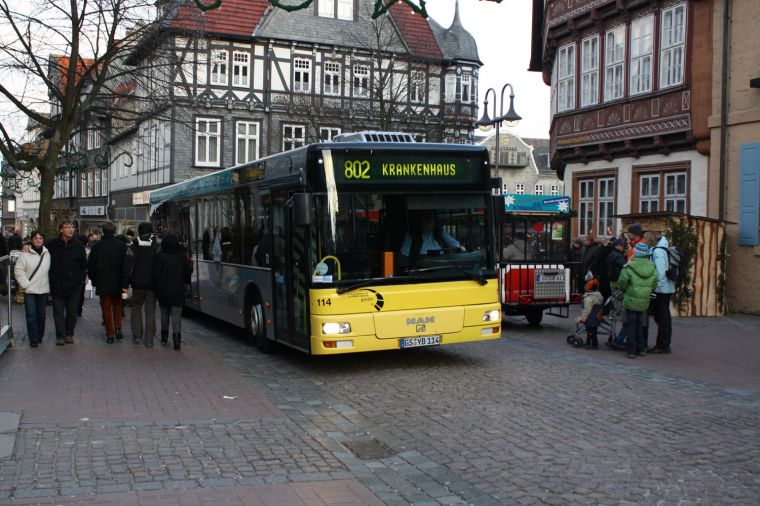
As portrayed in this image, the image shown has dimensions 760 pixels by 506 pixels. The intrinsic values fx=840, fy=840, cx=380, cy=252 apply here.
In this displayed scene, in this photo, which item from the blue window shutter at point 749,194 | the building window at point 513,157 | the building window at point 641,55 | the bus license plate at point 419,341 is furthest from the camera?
the building window at point 513,157

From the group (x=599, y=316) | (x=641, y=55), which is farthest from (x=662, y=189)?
(x=599, y=316)

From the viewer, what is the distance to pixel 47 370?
34.0ft

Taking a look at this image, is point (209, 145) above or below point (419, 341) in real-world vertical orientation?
above

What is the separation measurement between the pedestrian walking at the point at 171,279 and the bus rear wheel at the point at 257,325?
1030 millimetres

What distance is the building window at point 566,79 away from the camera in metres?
25.6

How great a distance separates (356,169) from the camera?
33.5 feet

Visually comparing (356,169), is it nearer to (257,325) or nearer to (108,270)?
(257,325)

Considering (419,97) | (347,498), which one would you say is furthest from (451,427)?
(419,97)

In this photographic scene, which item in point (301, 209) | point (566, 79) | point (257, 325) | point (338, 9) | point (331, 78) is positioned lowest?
point (257, 325)

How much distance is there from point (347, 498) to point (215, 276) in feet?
31.5

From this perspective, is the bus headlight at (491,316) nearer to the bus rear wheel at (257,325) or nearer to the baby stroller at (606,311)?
the baby stroller at (606,311)

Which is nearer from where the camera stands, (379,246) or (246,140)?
(379,246)

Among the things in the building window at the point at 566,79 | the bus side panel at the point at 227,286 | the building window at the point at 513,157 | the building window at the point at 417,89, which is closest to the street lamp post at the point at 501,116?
the building window at the point at 566,79

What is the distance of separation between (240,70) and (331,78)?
188 inches
